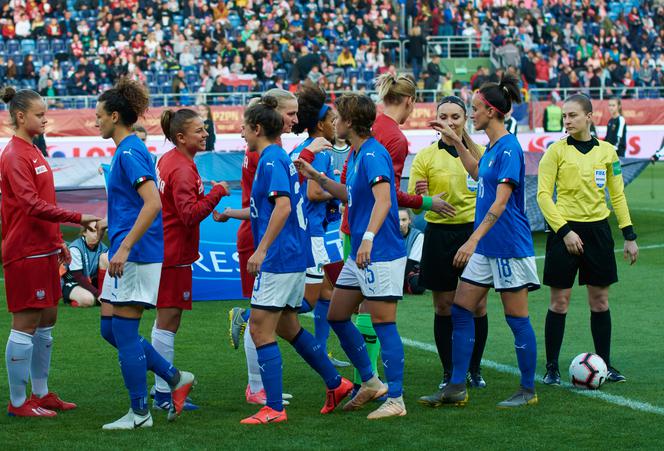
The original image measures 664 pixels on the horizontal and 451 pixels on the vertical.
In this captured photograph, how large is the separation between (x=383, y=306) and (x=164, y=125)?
1.87 metres

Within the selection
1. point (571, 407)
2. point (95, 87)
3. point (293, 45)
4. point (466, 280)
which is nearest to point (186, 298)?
point (466, 280)

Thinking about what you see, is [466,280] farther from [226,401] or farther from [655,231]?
[655,231]

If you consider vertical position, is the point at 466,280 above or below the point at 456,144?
below

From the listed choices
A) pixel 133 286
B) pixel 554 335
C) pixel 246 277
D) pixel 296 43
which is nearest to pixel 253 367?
pixel 246 277

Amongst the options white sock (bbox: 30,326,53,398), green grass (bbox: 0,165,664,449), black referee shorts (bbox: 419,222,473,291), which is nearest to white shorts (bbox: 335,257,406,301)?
green grass (bbox: 0,165,664,449)

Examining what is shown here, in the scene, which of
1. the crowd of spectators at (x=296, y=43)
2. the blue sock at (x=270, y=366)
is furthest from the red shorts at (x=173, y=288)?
the crowd of spectators at (x=296, y=43)

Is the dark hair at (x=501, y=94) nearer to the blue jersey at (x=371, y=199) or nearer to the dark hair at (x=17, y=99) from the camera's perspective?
the blue jersey at (x=371, y=199)

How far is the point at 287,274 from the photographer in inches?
244

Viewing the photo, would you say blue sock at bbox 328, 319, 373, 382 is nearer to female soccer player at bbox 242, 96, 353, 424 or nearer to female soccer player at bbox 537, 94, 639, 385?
female soccer player at bbox 242, 96, 353, 424

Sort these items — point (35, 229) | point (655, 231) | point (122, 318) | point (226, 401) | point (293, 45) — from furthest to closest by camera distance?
point (293, 45)
point (655, 231)
point (226, 401)
point (35, 229)
point (122, 318)

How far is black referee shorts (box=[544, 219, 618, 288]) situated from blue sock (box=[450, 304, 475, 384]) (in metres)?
0.95

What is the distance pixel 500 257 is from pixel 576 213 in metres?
1.07

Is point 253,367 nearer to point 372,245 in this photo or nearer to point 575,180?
point 372,245

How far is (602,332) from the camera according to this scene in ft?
24.9
